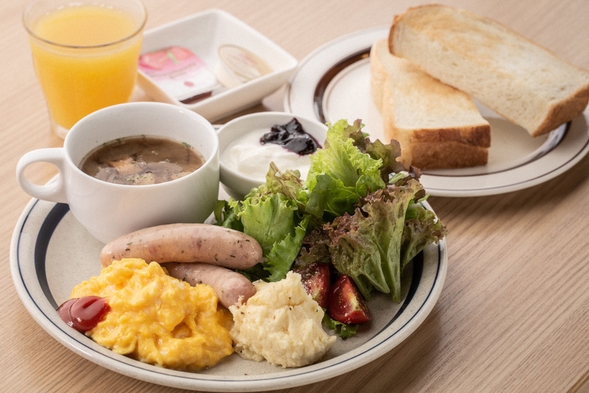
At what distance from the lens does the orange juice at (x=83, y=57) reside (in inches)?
102

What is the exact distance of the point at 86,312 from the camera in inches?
69.4

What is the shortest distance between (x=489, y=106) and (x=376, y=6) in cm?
111

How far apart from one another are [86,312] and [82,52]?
1.20 metres

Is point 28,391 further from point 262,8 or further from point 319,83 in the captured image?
point 262,8

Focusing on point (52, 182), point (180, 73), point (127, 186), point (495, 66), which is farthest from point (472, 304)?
Answer: point (180, 73)

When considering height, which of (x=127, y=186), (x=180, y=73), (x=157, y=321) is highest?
(x=127, y=186)

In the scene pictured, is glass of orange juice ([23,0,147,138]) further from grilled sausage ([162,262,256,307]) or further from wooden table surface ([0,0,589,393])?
grilled sausage ([162,262,256,307])

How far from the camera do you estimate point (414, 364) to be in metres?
1.97

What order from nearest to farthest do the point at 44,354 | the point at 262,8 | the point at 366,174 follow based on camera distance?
the point at 44,354 < the point at 366,174 < the point at 262,8

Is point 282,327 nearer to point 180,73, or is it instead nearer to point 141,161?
point 141,161

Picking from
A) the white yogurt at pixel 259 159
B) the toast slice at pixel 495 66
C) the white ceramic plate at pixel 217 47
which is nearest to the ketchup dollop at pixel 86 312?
the white yogurt at pixel 259 159

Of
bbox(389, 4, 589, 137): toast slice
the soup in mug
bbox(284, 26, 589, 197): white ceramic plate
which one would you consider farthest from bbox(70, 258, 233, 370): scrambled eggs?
bbox(389, 4, 589, 137): toast slice

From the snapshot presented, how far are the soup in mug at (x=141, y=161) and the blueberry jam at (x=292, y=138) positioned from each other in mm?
318

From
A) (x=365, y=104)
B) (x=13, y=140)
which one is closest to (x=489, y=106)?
(x=365, y=104)
